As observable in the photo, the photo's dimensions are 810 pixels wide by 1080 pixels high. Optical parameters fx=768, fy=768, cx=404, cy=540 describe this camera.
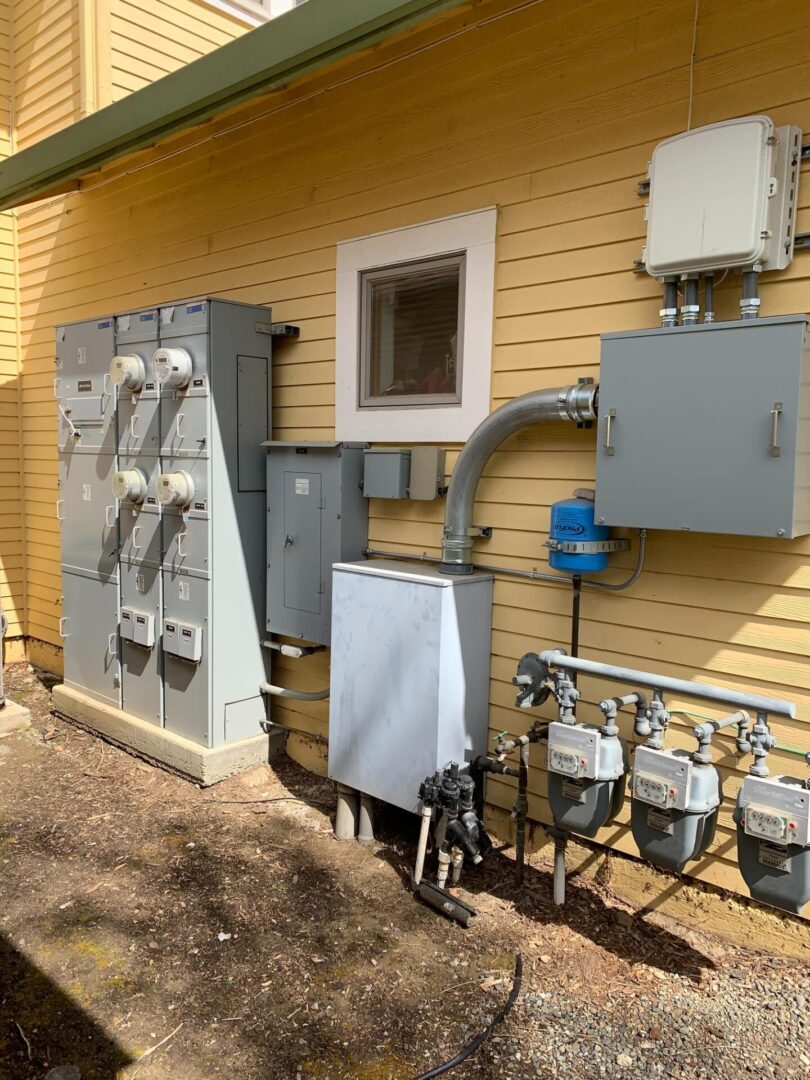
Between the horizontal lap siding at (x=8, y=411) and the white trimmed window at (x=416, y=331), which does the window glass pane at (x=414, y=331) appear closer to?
the white trimmed window at (x=416, y=331)

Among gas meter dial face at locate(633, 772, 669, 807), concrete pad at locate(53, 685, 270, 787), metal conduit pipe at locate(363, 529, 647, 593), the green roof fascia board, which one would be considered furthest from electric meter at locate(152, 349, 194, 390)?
gas meter dial face at locate(633, 772, 669, 807)

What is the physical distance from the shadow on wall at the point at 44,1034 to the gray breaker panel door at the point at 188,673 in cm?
182

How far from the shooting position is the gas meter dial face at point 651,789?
282cm

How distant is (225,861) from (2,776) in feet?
6.41

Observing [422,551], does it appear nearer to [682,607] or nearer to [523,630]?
[523,630]

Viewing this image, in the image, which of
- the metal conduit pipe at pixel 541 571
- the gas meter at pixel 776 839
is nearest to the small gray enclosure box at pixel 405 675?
the metal conduit pipe at pixel 541 571

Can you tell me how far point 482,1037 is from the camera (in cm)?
264

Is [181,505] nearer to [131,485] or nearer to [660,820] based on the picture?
[131,485]

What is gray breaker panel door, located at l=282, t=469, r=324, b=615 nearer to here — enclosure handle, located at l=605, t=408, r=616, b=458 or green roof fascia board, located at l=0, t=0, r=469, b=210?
enclosure handle, located at l=605, t=408, r=616, b=458

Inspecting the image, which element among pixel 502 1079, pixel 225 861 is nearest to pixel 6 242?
pixel 225 861

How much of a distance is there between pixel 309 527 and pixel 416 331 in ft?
4.12

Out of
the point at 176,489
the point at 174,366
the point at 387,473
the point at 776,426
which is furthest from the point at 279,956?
the point at 174,366

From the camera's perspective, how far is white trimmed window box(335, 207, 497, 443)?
381 cm

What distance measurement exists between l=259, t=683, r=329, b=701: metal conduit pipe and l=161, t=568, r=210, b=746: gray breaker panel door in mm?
391
